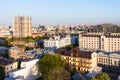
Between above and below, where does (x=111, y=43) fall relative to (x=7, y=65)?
above

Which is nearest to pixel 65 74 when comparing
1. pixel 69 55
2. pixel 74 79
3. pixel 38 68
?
pixel 74 79

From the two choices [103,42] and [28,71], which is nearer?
[28,71]

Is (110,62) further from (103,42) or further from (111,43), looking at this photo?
(103,42)

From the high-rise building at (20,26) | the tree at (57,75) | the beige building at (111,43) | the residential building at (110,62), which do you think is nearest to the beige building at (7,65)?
the tree at (57,75)

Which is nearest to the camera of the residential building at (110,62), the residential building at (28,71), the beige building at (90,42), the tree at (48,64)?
the residential building at (28,71)

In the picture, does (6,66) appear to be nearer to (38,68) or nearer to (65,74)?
(38,68)

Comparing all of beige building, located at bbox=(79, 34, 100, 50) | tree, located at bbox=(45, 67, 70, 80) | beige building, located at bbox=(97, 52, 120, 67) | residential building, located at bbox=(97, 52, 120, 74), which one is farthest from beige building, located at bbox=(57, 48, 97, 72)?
beige building, located at bbox=(79, 34, 100, 50)

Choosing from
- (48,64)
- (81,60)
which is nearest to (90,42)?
(81,60)

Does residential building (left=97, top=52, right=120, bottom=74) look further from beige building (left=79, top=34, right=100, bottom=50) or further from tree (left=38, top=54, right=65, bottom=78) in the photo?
beige building (left=79, top=34, right=100, bottom=50)

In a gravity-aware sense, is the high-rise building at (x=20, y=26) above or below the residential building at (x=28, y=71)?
above

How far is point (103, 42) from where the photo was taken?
90.1ft

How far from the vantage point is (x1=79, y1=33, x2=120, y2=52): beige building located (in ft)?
88.3

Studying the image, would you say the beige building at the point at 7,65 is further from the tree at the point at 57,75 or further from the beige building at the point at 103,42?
the beige building at the point at 103,42

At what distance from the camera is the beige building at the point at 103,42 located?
2692 centimetres
